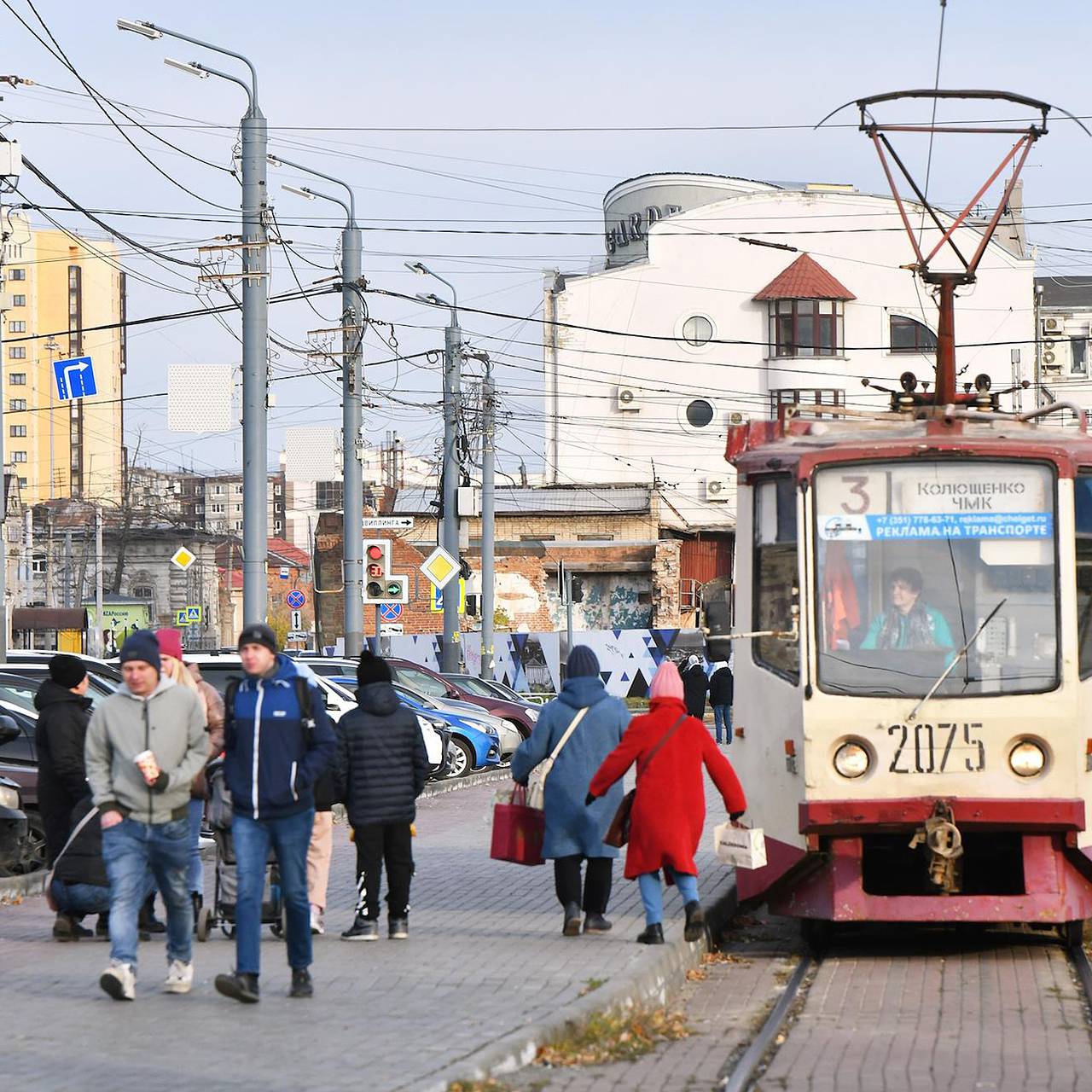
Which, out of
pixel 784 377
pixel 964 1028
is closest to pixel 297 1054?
pixel 964 1028

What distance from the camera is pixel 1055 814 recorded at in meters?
10.5

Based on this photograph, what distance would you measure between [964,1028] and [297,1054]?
3247 millimetres

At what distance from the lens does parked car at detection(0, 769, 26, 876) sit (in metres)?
13.6

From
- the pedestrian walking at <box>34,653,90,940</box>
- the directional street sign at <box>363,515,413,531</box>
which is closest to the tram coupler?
the pedestrian walking at <box>34,653,90,940</box>

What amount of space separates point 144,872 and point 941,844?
4.22m

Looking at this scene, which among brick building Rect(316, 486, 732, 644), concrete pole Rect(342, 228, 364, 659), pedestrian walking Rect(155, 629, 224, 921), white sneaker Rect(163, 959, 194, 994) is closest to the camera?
white sneaker Rect(163, 959, 194, 994)

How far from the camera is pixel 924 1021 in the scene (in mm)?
9133

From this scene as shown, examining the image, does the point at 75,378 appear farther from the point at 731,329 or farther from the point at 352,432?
the point at 731,329

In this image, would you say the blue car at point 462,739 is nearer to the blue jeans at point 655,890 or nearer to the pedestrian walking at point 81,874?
the pedestrian walking at point 81,874

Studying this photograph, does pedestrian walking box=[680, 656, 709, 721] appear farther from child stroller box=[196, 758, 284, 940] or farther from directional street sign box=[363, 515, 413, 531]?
child stroller box=[196, 758, 284, 940]

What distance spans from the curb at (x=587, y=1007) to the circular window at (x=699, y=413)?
2549 inches

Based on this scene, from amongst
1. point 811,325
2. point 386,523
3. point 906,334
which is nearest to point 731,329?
point 811,325

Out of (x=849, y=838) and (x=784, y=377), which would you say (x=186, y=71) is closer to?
(x=849, y=838)

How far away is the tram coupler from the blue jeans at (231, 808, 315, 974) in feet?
11.5
